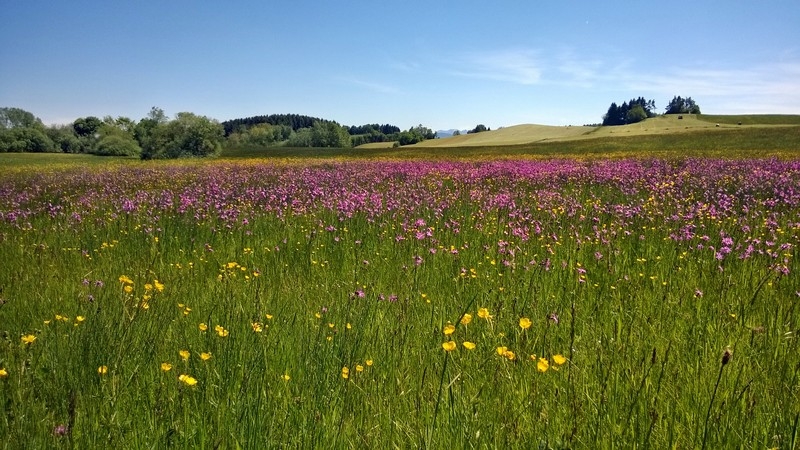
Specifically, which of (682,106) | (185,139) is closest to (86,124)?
(185,139)

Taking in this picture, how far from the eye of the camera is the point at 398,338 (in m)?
2.97

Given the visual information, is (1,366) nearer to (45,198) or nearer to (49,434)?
(49,434)

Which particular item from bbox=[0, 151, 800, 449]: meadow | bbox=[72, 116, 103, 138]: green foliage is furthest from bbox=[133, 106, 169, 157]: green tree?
bbox=[0, 151, 800, 449]: meadow

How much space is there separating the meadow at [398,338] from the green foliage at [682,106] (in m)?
157

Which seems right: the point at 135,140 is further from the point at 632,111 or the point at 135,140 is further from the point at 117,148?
the point at 632,111

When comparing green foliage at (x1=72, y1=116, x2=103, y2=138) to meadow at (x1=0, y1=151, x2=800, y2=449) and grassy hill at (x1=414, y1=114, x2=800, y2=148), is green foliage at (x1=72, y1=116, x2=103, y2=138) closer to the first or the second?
grassy hill at (x1=414, y1=114, x2=800, y2=148)

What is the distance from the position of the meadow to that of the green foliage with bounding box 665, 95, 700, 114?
157253 mm

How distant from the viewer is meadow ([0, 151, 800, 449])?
6.59ft

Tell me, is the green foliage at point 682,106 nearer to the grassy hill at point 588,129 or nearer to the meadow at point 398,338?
the grassy hill at point 588,129

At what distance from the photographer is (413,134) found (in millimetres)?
139125

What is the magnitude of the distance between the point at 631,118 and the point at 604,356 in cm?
15135

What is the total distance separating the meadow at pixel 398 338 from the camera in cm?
201

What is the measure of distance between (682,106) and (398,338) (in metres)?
175

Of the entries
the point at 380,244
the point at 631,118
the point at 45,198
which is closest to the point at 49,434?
the point at 380,244
